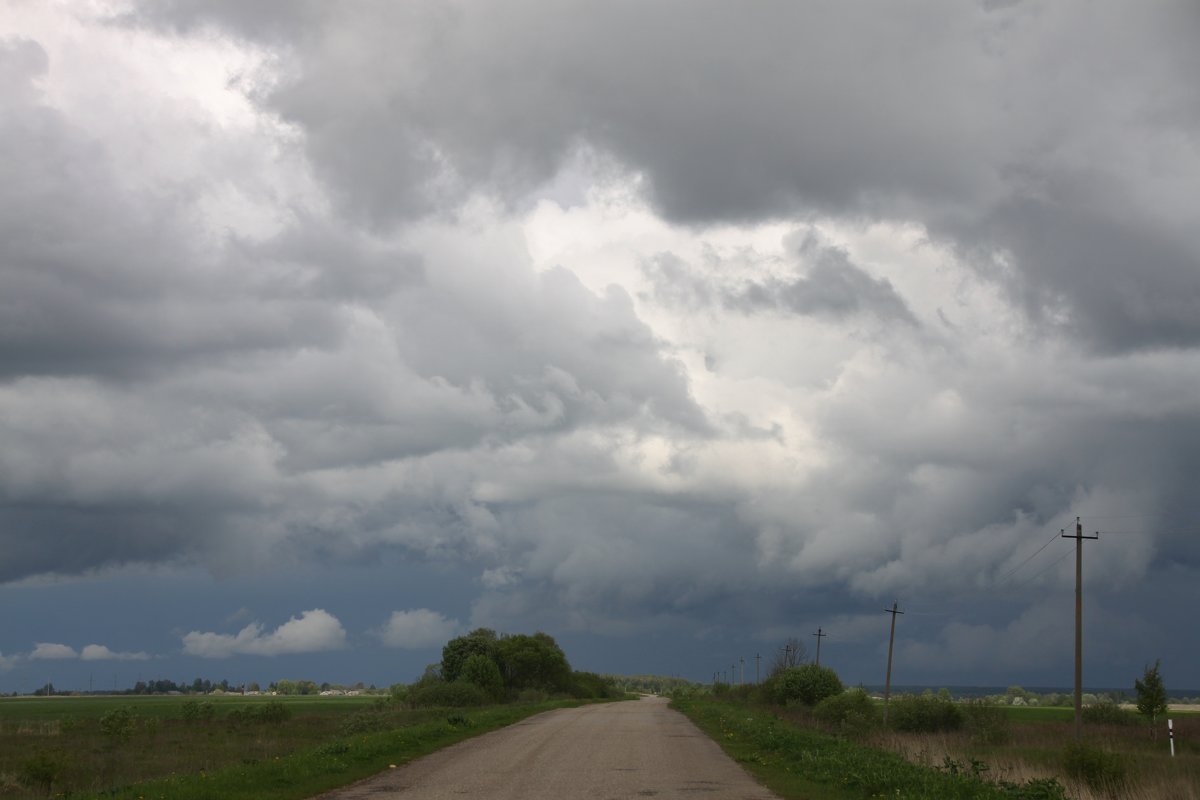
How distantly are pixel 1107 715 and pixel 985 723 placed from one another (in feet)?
71.5

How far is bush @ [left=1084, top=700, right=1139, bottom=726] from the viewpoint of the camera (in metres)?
77.6

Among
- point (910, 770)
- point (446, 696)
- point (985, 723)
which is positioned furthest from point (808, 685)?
point (910, 770)

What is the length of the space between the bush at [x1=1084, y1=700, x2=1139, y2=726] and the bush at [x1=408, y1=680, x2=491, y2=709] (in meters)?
48.4

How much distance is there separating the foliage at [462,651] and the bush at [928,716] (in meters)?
42.9

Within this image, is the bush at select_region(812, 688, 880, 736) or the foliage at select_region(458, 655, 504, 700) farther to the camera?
the foliage at select_region(458, 655, 504, 700)

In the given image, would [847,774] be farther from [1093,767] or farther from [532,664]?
[532,664]

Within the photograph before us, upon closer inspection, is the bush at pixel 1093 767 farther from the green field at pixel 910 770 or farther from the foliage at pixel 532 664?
the foliage at pixel 532 664

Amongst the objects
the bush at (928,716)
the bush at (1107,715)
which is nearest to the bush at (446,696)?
the bush at (928,716)

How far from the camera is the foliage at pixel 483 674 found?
87.2 meters

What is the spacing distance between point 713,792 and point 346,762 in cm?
1026

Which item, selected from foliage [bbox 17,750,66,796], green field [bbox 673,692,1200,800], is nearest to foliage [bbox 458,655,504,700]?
green field [bbox 673,692,1200,800]

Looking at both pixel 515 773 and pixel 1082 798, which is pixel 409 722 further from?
pixel 1082 798

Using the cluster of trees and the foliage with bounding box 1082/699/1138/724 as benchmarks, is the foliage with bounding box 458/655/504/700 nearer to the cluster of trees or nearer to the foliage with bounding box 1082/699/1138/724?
the cluster of trees

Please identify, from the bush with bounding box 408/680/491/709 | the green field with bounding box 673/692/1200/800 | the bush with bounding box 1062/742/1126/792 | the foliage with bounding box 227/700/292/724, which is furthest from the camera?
the foliage with bounding box 227/700/292/724
